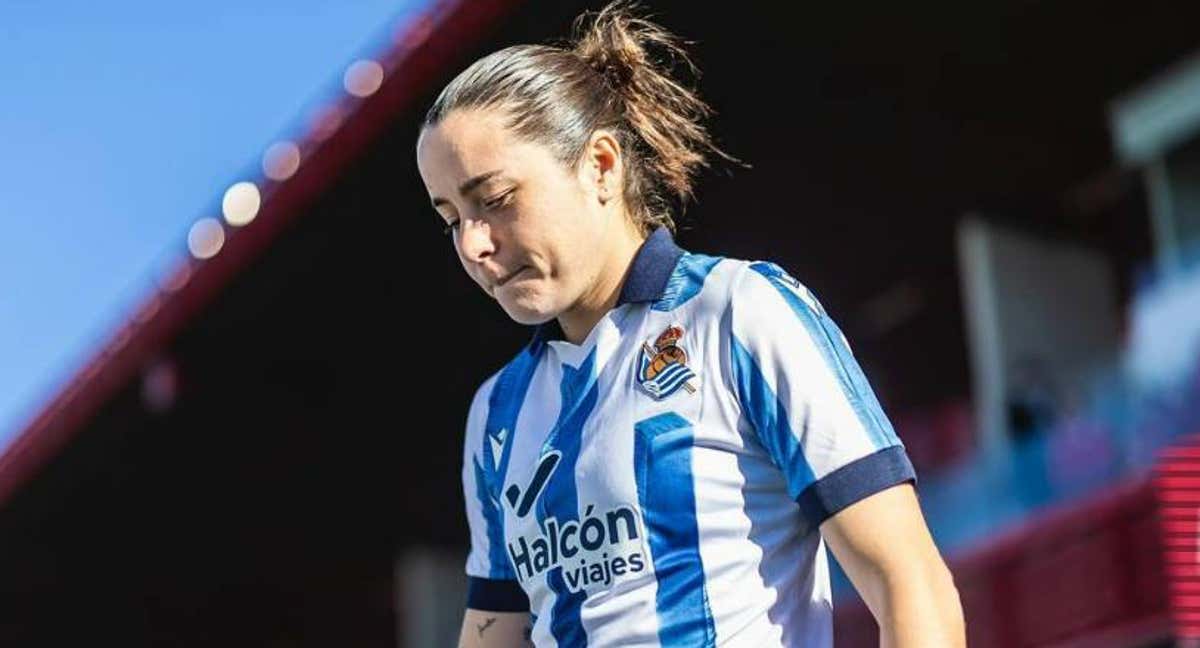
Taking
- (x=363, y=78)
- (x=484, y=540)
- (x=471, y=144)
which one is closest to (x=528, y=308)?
(x=471, y=144)

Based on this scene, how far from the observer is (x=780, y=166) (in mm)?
12375

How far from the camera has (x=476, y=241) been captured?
9.28ft

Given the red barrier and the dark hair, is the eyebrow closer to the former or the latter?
the dark hair

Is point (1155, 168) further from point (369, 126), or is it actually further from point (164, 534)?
point (164, 534)

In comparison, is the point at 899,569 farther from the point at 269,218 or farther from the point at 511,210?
the point at 269,218

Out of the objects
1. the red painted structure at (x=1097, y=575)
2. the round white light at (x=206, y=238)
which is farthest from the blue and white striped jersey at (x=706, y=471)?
the round white light at (x=206, y=238)

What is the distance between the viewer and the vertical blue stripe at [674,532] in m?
2.71

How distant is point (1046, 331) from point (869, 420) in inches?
436

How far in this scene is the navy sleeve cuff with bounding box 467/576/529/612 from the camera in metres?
3.13

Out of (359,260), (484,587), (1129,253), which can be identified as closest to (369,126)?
(359,260)

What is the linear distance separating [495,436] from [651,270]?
13.3 inches

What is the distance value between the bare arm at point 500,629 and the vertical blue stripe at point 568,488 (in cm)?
28

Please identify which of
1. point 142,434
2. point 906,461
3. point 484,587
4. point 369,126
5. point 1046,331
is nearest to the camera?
point 906,461

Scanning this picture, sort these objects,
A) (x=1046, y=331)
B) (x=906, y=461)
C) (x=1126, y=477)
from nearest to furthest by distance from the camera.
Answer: (x=906, y=461) < (x=1126, y=477) < (x=1046, y=331)
